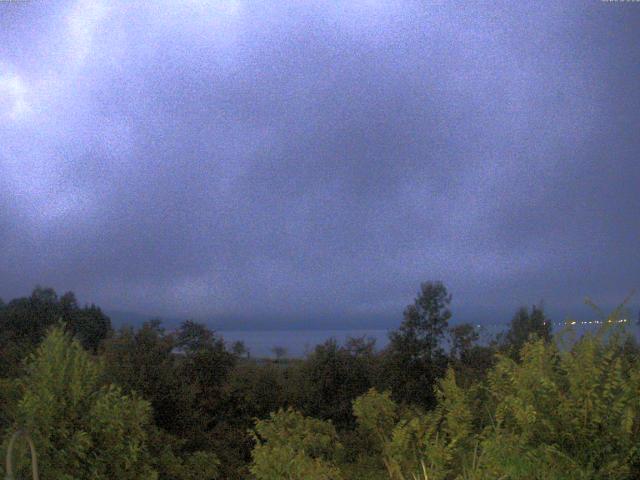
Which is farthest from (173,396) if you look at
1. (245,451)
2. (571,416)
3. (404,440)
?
(571,416)

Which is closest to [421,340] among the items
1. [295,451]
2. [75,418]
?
[295,451]

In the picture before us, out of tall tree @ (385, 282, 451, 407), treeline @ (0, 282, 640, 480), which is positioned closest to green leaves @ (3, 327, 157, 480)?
treeline @ (0, 282, 640, 480)

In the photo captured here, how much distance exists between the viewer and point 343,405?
10914 millimetres

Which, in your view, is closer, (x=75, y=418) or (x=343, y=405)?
(x=75, y=418)

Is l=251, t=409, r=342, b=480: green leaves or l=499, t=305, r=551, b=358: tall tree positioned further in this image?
l=499, t=305, r=551, b=358: tall tree

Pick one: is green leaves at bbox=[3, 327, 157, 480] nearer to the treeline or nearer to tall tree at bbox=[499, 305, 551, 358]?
the treeline

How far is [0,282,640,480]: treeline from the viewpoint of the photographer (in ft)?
16.5

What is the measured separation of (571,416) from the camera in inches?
199

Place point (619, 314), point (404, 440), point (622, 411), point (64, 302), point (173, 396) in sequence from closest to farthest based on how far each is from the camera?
point (622, 411), point (619, 314), point (404, 440), point (173, 396), point (64, 302)

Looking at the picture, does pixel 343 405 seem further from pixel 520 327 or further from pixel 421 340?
pixel 520 327

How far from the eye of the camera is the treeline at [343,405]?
5039 millimetres

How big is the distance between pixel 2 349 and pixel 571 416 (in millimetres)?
8754

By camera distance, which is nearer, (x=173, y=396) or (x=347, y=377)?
(x=173, y=396)

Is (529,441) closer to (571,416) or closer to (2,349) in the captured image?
(571,416)
